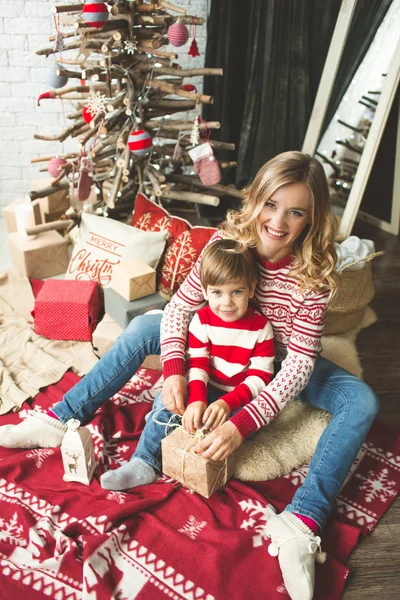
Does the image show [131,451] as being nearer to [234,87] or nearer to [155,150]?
[155,150]

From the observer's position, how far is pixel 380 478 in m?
1.78

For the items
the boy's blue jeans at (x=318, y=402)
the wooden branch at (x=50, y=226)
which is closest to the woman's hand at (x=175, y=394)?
the boy's blue jeans at (x=318, y=402)

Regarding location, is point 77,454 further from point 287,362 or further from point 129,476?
point 287,362

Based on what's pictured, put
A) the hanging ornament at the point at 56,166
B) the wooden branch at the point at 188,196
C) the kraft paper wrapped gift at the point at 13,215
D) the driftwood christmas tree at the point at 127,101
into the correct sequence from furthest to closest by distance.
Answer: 1. the kraft paper wrapped gift at the point at 13,215
2. the wooden branch at the point at 188,196
3. the hanging ornament at the point at 56,166
4. the driftwood christmas tree at the point at 127,101

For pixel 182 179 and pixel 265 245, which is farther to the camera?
pixel 182 179

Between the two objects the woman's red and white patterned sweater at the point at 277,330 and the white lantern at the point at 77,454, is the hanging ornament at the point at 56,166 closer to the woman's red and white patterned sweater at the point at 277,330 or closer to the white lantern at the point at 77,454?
the woman's red and white patterned sweater at the point at 277,330

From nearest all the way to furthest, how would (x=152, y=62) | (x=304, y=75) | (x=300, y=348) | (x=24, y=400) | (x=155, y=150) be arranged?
1. (x=300, y=348)
2. (x=24, y=400)
3. (x=152, y=62)
4. (x=155, y=150)
5. (x=304, y=75)

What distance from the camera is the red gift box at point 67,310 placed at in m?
2.28

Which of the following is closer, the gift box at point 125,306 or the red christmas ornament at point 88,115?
the gift box at point 125,306

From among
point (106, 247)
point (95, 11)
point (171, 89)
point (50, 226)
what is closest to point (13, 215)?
point (50, 226)

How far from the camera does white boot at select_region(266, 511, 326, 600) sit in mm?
1331

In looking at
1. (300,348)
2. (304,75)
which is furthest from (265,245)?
(304,75)

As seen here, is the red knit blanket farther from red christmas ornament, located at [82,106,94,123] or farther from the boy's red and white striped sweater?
red christmas ornament, located at [82,106,94,123]

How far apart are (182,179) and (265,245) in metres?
1.45
